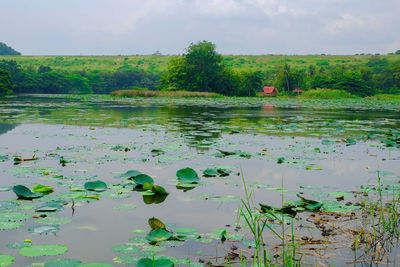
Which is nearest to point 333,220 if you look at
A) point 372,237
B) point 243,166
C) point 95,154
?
point 372,237

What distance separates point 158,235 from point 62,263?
69 cm

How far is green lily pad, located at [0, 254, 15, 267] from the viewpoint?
87.4 inches

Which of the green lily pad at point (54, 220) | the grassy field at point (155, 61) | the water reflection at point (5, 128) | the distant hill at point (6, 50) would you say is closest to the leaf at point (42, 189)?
the green lily pad at point (54, 220)

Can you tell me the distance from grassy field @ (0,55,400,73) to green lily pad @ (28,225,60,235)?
284ft

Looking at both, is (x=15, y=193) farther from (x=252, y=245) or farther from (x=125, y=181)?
(x=252, y=245)

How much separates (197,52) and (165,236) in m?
50.3

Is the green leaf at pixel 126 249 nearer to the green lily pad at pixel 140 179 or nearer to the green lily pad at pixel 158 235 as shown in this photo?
the green lily pad at pixel 158 235

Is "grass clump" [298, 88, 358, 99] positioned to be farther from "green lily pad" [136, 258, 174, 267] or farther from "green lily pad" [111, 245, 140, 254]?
"green lily pad" [136, 258, 174, 267]

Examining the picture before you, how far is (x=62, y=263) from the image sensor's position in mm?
2246

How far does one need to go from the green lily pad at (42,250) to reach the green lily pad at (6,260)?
0.09 metres

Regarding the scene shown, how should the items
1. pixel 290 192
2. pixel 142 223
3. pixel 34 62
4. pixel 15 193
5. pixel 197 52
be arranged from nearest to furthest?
pixel 142 223, pixel 15 193, pixel 290 192, pixel 197 52, pixel 34 62

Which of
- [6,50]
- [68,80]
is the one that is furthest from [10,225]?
[6,50]

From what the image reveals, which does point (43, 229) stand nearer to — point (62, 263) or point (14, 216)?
point (14, 216)

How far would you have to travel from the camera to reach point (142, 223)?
121 inches
